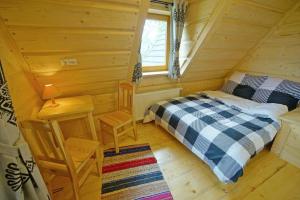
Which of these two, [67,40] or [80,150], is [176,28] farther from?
[80,150]

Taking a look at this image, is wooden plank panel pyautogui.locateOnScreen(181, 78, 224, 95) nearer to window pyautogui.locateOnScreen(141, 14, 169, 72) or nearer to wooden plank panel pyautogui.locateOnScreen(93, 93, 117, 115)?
window pyautogui.locateOnScreen(141, 14, 169, 72)

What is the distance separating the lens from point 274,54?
7.88ft

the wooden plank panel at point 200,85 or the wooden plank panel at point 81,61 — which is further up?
the wooden plank panel at point 81,61

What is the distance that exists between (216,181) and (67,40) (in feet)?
6.50

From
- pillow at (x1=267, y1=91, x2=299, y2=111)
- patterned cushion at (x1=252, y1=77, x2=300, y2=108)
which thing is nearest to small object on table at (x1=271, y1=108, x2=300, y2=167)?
pillow at (x1=267, y1=91, x2=299, y2=111)

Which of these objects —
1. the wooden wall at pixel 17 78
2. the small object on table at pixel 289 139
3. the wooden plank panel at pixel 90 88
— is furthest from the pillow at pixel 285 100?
the wooden wall at pixel 17 78

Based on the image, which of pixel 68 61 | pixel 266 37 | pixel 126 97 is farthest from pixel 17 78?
pixel 266 37

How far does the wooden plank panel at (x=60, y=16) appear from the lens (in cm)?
104

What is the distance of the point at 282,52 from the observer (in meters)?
2.30

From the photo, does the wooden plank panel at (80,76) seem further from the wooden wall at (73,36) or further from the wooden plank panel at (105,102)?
the wooden plank panel at (105,102)

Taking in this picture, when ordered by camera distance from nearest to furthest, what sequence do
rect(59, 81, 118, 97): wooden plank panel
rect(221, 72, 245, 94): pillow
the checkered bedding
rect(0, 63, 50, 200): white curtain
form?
rect(0, 63, 50, 200): white curtain, the checkered bedding, rect(59, 81, 118, 97): wooden plank panel, rect(221, 72, 245, 94): pillow

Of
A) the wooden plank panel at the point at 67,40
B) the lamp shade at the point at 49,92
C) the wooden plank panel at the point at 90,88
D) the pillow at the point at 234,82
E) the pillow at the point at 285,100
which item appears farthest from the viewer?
the pillow at the point at 234,82

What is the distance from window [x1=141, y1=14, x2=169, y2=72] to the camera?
2.34m

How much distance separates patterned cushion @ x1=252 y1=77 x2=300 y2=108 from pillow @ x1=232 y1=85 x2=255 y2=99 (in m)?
0.07
